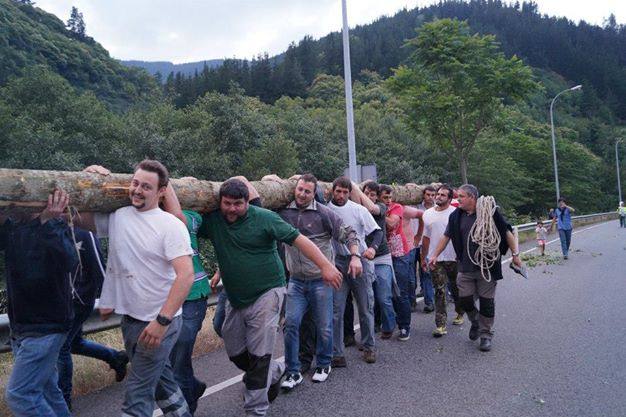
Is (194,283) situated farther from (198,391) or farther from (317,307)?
(317,307)

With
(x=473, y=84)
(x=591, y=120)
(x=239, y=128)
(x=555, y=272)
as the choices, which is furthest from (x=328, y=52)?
(x=555, y=272)

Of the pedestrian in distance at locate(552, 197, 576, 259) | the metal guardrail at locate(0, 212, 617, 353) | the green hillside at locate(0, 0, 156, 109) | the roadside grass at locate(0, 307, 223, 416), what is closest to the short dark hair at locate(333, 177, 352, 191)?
the metal guardrail at locate(0, 212, 617, 353)

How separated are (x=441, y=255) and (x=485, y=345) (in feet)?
4.85

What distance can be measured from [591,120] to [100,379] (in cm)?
11614

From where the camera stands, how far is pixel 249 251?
4.36m

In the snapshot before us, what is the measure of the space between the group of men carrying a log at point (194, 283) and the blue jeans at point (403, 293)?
27cm

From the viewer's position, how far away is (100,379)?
5.46 metres

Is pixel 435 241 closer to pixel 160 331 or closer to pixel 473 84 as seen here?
pixel 160 331

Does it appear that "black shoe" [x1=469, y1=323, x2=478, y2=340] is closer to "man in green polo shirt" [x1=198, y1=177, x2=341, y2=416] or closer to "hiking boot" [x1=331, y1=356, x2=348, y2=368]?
"hiking boot" [x1=331, y1=356, x2=348, y2=368]

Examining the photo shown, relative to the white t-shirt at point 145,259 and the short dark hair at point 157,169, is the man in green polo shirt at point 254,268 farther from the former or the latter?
the white t-shirt at point 145,259

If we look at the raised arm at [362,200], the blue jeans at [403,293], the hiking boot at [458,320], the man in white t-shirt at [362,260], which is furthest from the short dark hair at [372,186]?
the hiking boot at [458,320]

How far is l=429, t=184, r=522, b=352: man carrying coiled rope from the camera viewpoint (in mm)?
6621

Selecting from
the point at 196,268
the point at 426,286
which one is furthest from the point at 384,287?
the point at 196,268

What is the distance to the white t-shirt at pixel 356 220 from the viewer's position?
20.5 feet
